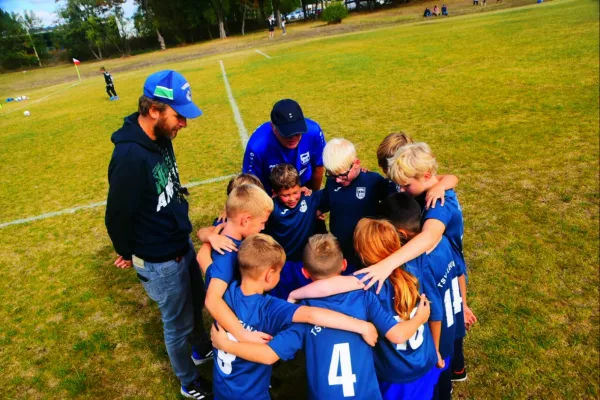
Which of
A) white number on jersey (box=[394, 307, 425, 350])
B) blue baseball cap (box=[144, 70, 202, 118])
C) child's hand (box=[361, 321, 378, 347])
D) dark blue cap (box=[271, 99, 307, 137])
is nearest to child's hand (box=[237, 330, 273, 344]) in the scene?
child's hand (box=[361, 321, 378, 347])

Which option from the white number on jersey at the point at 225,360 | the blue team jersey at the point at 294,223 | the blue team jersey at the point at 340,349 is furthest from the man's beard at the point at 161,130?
the blue team jersey at the point at 340,349

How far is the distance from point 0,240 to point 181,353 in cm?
564

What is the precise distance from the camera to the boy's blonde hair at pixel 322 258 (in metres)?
2.33

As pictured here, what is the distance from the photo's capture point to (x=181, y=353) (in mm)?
3289

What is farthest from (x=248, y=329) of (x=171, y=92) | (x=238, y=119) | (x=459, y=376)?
(x=238, y=119)

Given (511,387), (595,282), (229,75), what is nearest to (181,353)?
(511,387)

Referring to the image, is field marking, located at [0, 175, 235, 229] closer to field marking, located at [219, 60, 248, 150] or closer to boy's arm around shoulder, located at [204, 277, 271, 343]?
field marking, located at [219, 60, 248, 150]

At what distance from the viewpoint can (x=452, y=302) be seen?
9.04 ft

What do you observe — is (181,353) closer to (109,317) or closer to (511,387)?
(109,317)

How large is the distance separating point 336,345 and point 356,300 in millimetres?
284

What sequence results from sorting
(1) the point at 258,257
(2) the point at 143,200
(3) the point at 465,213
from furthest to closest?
(3) the point at 465,213, (2) the point at 143,200, (1) the point at 258,257

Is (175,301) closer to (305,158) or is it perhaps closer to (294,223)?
(294,223)

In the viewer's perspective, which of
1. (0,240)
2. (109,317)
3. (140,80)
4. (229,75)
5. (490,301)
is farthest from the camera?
(140,80)

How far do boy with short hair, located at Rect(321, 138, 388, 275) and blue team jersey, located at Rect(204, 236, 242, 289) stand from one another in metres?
1.07
